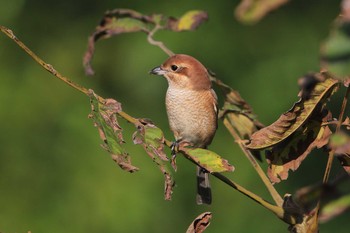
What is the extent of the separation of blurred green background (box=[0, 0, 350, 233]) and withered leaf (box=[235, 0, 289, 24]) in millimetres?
3422

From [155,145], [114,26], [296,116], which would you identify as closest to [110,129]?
[155,145]

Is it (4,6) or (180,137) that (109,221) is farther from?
(4,6)

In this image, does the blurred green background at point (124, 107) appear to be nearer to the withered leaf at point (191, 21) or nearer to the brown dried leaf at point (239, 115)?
the withered leaf at point (191, 21)

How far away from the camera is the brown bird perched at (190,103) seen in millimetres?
3209

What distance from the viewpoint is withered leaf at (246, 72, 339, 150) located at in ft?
4.67

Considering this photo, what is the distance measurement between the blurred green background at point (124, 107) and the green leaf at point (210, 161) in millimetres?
2640

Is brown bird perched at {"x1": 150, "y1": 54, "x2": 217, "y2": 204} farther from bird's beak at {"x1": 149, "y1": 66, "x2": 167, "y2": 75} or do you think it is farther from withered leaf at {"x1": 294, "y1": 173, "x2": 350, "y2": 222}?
withered leaf at {"x1": 294, "y1": 173, "x2": 350, "y2": 222}

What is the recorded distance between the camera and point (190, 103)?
3242 millimetres

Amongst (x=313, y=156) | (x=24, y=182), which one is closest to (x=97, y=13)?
(x=24, y=182)

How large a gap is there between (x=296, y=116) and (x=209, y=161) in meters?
0.22

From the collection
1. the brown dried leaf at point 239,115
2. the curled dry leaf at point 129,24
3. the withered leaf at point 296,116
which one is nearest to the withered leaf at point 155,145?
the withered leaf at point 296,116

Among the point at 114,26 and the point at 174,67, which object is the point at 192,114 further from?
the point at 114,26

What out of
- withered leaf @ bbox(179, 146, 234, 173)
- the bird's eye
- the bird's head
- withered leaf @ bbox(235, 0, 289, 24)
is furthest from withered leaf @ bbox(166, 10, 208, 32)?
withered leaf @ bbox(235, 0, 289, 24)

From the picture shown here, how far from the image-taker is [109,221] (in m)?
4.21
